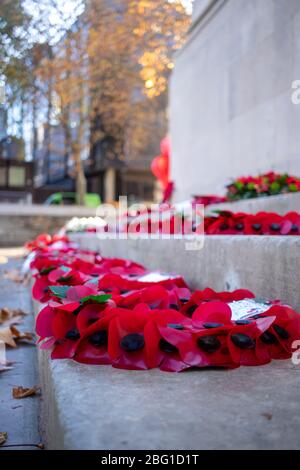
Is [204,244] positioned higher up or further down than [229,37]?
further down

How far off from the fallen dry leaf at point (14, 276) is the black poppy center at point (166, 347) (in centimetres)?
367

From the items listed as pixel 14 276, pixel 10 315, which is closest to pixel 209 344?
pixel 10 315

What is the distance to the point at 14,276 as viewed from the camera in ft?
16.4

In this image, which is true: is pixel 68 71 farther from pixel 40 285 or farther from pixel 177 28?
pixel 40 285

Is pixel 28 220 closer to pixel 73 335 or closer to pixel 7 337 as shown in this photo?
Answer: pixel 7 337

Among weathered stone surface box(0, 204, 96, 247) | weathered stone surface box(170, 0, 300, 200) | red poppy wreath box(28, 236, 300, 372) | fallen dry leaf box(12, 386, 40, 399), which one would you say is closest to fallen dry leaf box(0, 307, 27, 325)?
fallen dry leaf box(12, 386, 40, 399)

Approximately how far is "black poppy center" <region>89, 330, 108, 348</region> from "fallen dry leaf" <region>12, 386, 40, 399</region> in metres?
0.41

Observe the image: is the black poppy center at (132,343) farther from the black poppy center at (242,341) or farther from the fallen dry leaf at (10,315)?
the fallen dry leaf at (10,315)

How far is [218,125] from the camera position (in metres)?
5.77

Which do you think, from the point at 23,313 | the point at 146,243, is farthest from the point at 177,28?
the point at 23,313

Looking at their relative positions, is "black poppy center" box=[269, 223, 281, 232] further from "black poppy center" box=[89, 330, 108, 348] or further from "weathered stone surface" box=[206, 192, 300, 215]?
"black poppy center" box=[89, 330, 108, 348]

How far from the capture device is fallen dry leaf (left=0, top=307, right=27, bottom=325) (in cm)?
289

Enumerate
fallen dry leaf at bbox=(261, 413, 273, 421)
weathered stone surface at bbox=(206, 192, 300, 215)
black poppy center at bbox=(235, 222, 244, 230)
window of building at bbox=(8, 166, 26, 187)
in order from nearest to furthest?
fallen dry leaf at bbox=(261, 413, 273, 421) < black poppy center at bbox=(235, 222, 244, 230) < weathered stone surface at bbox=(206, 192, 300, 215) < window of building at bbox=(8, 166, 26, 187)

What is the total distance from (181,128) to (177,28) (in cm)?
589
